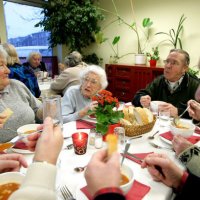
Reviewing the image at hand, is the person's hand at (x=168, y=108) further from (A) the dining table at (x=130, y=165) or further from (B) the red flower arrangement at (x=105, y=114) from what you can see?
(B) the red flower arrangement at (x=105, y=114)

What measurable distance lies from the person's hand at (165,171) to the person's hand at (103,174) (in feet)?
1.39

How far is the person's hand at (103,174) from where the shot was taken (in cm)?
51

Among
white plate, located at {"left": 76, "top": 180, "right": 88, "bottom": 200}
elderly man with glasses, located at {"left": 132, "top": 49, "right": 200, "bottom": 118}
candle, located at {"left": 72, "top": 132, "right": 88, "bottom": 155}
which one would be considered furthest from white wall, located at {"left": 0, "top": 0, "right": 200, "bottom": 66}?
white plate, located at {"left": 76, "top": 180, "right": 88, "bottom": 200}

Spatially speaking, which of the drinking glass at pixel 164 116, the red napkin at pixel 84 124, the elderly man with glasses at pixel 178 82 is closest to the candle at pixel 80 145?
the red napkin at pixel 84 124

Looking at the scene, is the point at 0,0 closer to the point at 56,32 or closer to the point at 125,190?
the point at 56,32

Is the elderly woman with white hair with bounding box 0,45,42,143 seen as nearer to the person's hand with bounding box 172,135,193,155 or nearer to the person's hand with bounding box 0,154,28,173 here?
the person's hand with bounding box 0,154,28,173

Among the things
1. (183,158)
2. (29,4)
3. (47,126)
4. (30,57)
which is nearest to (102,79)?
(183,158)

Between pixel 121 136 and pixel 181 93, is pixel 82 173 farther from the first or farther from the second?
pixel 181 93

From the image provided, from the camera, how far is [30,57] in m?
4.07

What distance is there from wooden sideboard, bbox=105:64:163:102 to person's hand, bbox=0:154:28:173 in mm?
3597

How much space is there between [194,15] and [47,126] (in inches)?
162

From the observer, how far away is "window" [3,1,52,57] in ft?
14.8

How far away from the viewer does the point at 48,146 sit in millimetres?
646

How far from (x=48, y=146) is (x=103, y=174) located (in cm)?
22
